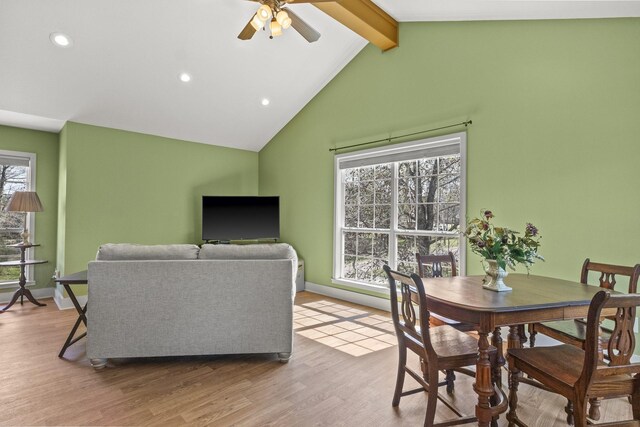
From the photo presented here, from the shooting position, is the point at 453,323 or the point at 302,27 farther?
the point at 302,27

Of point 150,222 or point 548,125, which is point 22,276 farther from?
point 548,125

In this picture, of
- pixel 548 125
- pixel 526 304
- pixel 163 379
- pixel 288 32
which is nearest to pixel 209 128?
pixel 288 32

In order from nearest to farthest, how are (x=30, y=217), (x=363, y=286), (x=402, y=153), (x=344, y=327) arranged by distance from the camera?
→ (x=344, y=327)
(x=402, y=153)
(x=363, y=286)
(x=30, y=217)

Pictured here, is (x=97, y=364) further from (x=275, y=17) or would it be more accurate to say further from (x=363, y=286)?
(x=275, y=17)

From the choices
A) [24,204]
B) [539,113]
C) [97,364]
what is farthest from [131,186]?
[539,113]

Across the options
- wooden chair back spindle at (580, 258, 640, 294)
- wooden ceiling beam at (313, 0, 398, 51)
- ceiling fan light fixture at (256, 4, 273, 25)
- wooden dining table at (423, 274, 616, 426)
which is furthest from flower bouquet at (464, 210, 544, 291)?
wooden ceiling beam at (313, 0, 398, 51)

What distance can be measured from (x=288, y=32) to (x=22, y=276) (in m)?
4.67

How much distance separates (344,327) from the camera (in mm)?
3773

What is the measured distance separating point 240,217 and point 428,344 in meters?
4.17

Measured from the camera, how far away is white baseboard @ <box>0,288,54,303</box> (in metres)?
4.79

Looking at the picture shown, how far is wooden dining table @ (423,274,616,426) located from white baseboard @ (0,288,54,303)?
5609mm

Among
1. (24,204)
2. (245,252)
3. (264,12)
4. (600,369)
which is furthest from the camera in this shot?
(24,204)

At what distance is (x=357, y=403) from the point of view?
2.25 m

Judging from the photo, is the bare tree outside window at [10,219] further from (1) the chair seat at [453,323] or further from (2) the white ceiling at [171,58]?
(1) the chair seat at [453,323]
